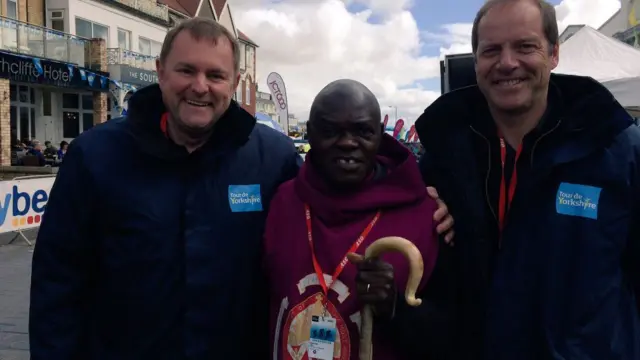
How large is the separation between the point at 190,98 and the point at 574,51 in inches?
308

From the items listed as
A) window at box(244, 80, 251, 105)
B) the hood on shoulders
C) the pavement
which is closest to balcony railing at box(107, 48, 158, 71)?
window at box(244, 80, 251, 105)

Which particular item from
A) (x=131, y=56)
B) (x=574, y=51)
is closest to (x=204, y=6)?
(x=131, y=56)

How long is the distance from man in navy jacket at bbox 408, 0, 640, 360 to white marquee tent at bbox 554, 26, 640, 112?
19.8 feet

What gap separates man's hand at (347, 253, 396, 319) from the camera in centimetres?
203

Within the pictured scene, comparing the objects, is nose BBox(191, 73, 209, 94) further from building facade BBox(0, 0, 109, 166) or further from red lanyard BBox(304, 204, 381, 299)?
building facade BBox(0, 0, 109, 166)

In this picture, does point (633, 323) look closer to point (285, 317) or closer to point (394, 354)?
point (394, 354)

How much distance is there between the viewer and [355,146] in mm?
2252

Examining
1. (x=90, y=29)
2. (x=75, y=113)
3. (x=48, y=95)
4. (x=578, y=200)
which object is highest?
(x=90, y=29)

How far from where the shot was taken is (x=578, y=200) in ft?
6.94

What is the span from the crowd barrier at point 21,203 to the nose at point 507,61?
28.6ft

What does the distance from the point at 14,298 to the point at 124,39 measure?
80.8 ft

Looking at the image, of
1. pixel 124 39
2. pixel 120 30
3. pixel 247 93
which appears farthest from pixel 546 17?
pixel 124 39

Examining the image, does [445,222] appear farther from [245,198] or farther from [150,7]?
[150,7]

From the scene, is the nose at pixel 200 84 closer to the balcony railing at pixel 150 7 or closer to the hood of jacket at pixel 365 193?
the hood of jacket at pixel 365 193
